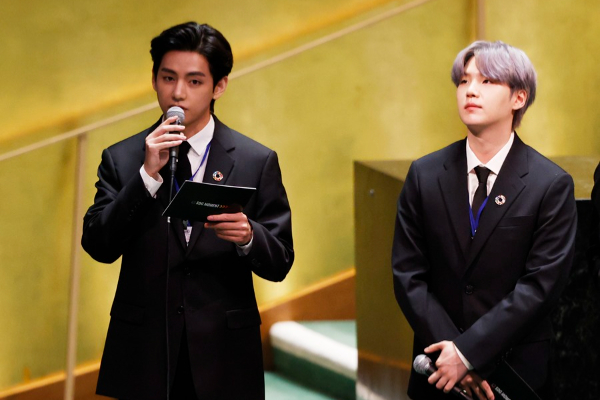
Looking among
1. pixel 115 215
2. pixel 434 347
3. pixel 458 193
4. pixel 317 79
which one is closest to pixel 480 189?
pixel 458 193

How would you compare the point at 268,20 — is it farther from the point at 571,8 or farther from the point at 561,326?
the point at 561,326

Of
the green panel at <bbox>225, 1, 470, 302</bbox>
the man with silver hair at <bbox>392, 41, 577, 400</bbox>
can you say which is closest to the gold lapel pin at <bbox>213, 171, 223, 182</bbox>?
the man with silver hair at <bbox>392, 41, 577, 400</bbox>

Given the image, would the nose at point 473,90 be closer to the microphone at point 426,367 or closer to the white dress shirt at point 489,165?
the white dress shirt at point 489,165

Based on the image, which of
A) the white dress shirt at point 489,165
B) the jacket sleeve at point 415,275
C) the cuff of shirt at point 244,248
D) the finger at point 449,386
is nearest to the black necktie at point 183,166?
the cuff of shirt at point 244,248

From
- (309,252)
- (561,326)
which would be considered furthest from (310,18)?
(561,326)

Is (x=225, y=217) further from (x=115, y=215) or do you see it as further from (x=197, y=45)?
(x=197, y=45)

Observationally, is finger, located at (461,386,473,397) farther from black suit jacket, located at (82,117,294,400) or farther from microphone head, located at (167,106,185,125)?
microphone head, located at (167,106,185,125)

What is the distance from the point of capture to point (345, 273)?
5.23 meters

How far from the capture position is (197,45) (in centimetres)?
270

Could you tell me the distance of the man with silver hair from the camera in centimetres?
256

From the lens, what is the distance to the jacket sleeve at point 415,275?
2.60 m

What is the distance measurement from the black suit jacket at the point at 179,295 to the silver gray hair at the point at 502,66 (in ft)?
2.00

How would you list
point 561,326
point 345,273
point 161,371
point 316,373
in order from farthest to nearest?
point 345,273 < point 316,373 < point 561,326 < point 161,371

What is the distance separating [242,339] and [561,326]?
3.55 ft
